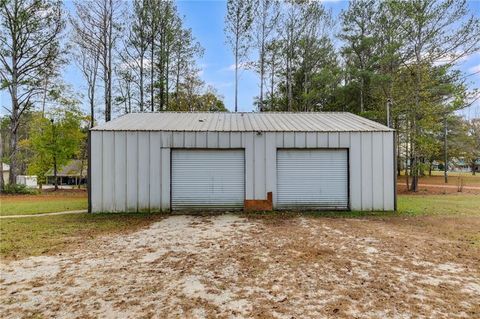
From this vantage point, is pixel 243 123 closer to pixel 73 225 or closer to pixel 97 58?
pixel 73 225

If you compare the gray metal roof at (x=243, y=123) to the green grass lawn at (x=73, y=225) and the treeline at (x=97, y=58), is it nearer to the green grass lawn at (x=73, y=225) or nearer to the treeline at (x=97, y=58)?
the green grass lawn at (x=73, y=225)

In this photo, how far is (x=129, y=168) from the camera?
9.24m

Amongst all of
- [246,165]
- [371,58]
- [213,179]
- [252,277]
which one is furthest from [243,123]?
[371,58]

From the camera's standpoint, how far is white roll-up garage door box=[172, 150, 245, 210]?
9672 mm

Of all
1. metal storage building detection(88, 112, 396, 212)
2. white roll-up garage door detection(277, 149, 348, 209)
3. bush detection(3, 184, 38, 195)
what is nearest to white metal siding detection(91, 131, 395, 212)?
metal storage building detection(88, 112, 396, 212)

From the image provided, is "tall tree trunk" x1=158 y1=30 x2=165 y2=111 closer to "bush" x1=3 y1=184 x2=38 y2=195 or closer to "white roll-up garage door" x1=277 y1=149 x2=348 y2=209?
A: "bush" x1=3 y1=184 x2=38 y2=195

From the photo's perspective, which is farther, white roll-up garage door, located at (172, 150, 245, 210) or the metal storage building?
white roll-up garage door, located at (172, 150, 245, 210)

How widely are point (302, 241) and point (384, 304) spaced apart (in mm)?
2710

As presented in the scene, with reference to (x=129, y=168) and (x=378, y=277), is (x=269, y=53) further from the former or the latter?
(x=378, y=277)

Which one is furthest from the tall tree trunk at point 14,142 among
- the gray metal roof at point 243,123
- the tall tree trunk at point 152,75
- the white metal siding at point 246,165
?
the white metal siding at point 246,165

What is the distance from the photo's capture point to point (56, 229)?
22.7ft

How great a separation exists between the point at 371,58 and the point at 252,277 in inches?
838

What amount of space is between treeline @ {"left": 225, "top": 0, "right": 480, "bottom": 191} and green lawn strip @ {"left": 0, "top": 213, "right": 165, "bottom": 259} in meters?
13.4

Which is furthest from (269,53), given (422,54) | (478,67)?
(478,67)
